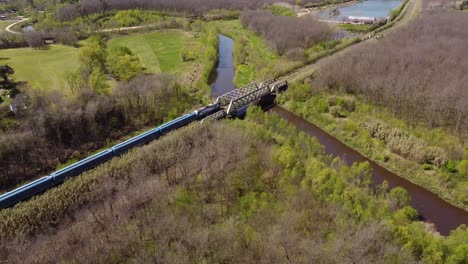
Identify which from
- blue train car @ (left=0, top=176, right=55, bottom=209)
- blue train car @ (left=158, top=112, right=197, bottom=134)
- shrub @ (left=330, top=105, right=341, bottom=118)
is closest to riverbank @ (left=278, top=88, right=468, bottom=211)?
shrub @ (left=330, top=105, right=341, bottom=118)

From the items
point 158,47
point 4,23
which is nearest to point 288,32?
point 158,47

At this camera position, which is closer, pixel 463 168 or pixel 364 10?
pixel 463 168

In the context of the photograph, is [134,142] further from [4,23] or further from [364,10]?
[364,10]

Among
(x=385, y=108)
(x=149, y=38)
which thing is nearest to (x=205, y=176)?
(x=385, y=108)

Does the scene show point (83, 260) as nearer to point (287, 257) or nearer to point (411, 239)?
point (287, 257)

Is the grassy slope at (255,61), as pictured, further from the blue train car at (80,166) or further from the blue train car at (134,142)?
the blue train car at (80,166)

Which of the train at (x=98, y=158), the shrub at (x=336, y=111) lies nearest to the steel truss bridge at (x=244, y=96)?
the train at (x=98, y=158)
